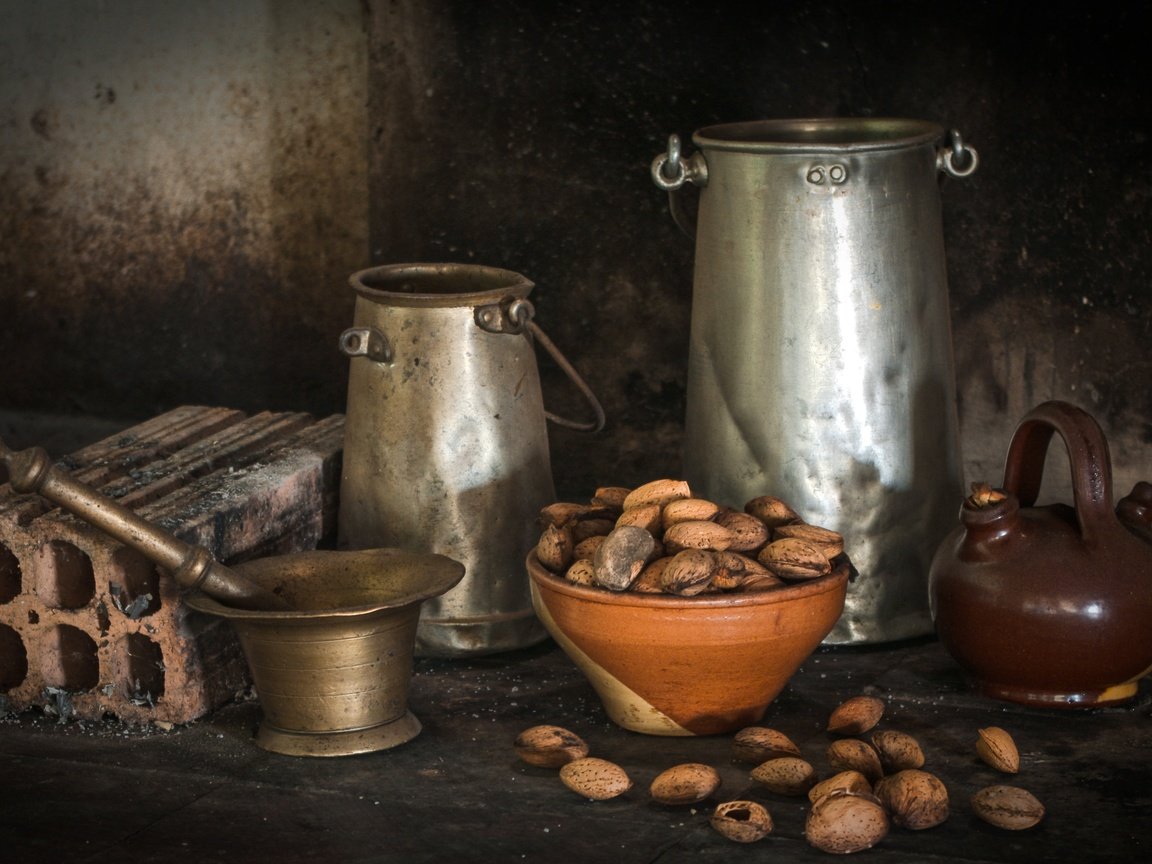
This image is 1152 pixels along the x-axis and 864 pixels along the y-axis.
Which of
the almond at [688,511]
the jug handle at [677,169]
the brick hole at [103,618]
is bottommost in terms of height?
the brick hole at [103,618]

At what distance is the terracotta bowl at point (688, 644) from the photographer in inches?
89.7

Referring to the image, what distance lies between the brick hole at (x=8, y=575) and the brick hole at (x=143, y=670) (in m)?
0.19

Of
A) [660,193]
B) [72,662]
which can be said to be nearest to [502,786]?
[72,662]

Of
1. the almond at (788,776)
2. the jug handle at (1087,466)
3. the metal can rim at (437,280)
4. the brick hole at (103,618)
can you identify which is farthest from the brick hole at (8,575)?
the jug handle at (1087,466)

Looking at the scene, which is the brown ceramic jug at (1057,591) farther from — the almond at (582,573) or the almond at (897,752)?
the almond at (582,573)

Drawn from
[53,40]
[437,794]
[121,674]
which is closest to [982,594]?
[437,794]

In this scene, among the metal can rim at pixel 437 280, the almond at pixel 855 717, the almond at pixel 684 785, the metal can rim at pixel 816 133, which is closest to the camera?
the almond at pixel 684 785

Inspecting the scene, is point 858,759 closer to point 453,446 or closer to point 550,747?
point 550,747

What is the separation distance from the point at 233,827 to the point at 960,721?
101cm

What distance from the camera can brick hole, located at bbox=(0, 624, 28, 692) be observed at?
2.56 m

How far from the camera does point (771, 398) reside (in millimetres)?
2715

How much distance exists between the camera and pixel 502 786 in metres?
2.25

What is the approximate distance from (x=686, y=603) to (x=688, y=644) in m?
0.06

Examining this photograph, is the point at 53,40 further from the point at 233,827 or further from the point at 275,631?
the point at 233,827
